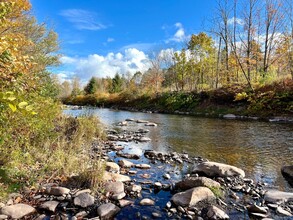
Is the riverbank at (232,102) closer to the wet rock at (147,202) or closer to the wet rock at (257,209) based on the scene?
the wet rock at (257,209)

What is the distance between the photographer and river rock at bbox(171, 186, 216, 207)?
152 inches

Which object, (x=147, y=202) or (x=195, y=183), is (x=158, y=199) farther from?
(x=195, y=183)

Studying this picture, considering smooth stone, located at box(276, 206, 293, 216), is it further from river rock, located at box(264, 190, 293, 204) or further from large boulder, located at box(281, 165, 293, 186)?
large boulder, located at box(281, 165, 293, 186)

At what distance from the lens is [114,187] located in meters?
4.34

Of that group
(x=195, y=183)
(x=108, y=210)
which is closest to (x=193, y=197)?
(x=195, y=183)

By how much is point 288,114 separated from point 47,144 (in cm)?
1512

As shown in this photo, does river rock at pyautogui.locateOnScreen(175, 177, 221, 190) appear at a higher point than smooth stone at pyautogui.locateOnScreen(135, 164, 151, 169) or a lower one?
higher

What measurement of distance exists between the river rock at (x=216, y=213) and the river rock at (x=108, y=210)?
1344 millimetres

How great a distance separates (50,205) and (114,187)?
3.56 feet

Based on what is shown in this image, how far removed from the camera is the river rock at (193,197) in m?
3.86

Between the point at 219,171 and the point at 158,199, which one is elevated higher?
the point at 219,171

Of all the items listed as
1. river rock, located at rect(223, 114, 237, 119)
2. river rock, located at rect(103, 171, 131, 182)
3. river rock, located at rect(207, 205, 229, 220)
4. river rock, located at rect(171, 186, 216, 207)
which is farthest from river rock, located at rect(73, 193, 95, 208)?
river rock, located at rect(223, 114, 237, 119)

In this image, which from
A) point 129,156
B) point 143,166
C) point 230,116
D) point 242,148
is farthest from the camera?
point 230,116

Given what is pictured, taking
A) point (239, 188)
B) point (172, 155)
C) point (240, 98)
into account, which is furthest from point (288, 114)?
point (239, 188)
